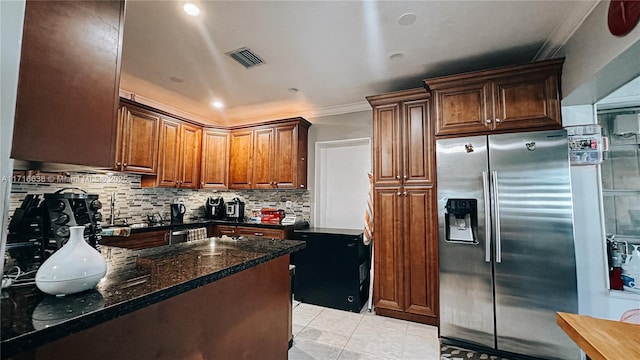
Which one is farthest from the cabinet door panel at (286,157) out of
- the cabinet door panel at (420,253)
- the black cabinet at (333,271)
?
the cabinet door panel at (420,253)

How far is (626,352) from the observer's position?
3.14 ft

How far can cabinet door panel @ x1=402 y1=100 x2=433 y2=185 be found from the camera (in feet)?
9.49

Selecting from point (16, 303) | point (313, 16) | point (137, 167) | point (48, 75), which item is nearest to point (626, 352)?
point (16, 303)

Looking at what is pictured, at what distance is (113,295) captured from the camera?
82 cm

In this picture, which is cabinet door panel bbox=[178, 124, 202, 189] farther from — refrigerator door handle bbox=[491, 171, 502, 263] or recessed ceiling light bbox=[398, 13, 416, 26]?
refrigerator door handle bbox=[491, 171, 502, 263]

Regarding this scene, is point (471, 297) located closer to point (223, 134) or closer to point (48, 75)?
point (48, 75)

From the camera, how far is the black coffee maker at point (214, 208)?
446 cm

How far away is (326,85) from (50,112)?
2818mm

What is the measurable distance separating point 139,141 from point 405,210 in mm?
3322

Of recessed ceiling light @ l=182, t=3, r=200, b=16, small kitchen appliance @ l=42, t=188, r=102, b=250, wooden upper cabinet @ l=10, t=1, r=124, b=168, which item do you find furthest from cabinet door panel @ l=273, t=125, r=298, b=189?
wooden upper cabinet @ l=10, t=1, r=124, b=168

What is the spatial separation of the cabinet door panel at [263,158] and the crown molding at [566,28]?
324cm

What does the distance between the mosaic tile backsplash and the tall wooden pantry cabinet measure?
4.83 ft

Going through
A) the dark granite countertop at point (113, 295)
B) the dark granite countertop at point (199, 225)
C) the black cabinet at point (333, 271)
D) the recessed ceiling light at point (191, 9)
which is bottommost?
the black cabinet at point (333, 271)

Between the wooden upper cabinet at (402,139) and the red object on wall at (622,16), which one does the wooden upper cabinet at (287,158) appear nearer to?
the wooden upper cabinet at (402,139)
